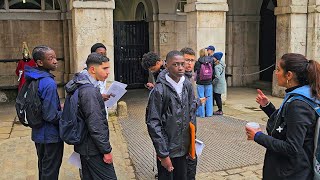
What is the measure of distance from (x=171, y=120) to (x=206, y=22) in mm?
6655

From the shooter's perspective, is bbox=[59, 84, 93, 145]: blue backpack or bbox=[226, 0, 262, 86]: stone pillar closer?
bbox=[59, 84, 93, 145]: blue backpack

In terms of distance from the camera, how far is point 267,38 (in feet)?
46.5

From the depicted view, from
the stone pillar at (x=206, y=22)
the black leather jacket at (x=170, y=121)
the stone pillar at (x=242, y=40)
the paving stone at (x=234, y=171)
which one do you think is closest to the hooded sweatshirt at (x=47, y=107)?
the black leather jacket at (x=170, y=121)

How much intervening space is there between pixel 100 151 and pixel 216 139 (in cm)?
377

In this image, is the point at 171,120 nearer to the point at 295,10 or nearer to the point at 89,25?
the point at 89,25

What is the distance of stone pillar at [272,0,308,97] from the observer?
10.6 m

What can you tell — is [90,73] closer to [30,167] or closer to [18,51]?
[30,167]

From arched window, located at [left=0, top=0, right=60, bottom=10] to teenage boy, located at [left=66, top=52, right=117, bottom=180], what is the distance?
9210 millimetres

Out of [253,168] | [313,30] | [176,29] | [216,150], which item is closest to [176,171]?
[253,168]

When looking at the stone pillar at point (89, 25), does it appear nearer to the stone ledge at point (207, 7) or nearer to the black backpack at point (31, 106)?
the stone ledge at point (207, 7)

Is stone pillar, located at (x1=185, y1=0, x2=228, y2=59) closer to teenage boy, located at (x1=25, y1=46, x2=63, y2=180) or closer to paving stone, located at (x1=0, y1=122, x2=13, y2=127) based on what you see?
paving stone, located at (x1=0, y1=122, x2=13, y2=127)

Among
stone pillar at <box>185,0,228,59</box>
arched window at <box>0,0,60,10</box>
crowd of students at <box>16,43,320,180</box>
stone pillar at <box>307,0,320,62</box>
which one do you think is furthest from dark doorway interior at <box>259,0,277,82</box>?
crowd of students at <box>16,43,320,180</box>

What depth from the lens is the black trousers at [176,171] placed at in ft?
11.6

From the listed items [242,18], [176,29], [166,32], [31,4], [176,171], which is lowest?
[176,171]
